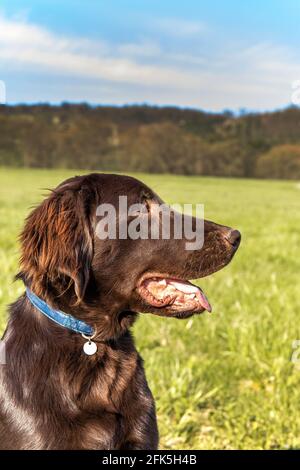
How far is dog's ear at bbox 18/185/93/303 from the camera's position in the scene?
8.97ft

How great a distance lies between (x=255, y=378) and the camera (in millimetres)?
4613

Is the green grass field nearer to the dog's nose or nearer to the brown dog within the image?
the brown dog

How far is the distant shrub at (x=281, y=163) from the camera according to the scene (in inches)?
2539

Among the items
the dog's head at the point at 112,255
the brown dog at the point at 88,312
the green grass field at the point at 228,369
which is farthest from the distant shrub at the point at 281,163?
the brown dog at the point at 88,312

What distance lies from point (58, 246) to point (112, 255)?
337mm

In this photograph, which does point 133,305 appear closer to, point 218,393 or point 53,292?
point 53,292

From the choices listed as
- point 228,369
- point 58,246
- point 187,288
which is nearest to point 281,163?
point 228,369

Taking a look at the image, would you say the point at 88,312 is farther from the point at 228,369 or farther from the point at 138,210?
the point at 228,369

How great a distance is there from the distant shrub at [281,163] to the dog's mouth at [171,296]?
2473 inches

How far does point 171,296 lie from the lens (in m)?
3.06

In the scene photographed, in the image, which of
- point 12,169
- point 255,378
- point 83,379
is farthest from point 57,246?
point 12,169

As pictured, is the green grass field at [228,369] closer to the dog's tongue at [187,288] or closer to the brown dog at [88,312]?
the brown dog at [88,312]

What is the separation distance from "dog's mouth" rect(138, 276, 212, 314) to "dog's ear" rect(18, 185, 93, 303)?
38 cm
